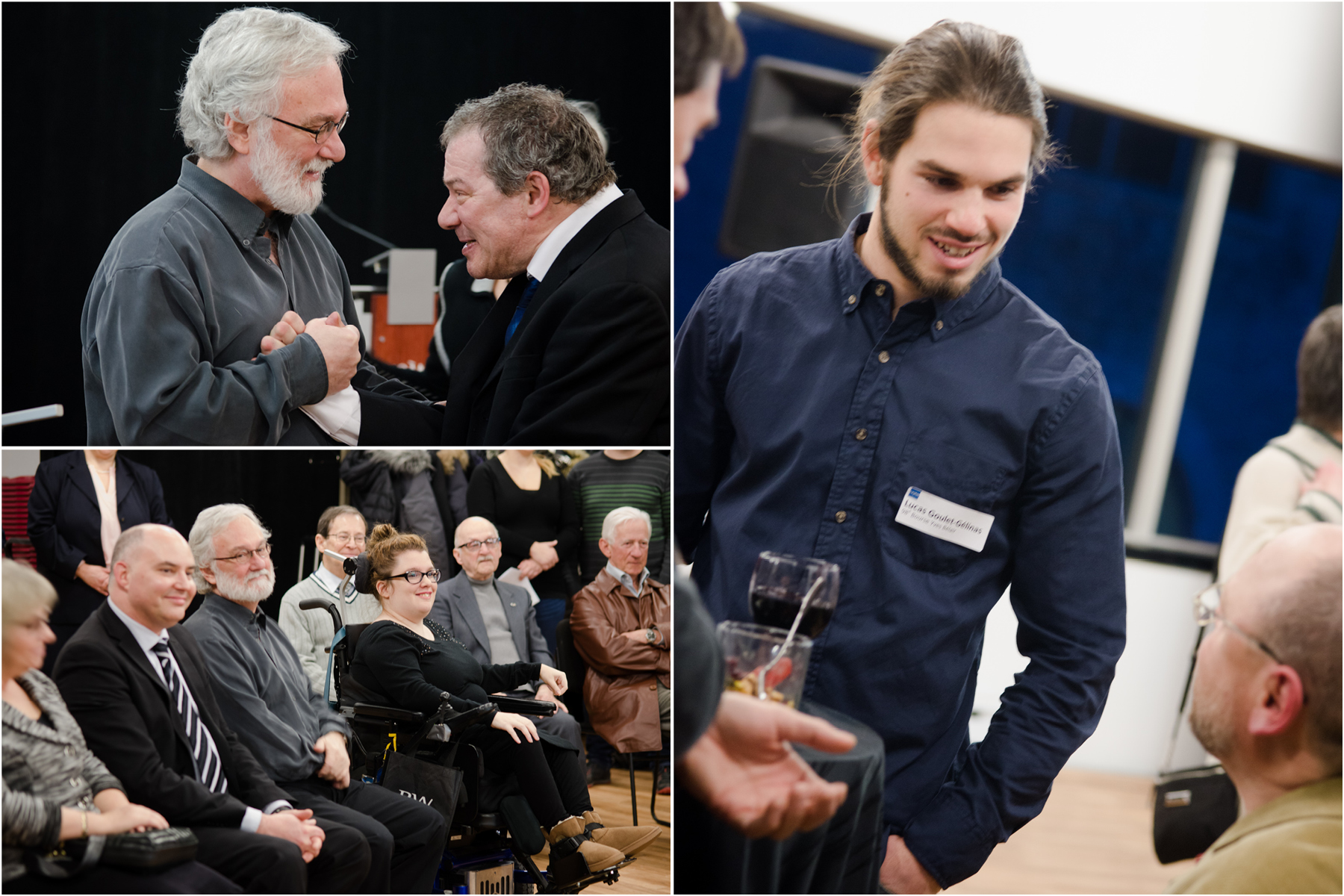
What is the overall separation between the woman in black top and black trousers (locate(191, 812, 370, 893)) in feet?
1.78

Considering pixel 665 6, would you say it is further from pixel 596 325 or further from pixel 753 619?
pixel 753 619

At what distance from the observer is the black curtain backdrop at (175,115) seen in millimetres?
2295

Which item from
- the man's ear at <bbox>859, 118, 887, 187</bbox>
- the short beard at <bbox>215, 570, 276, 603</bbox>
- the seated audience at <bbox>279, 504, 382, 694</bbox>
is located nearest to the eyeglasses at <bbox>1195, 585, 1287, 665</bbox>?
the man's ear at <bbox>859, 118, 887, 187</bbox>

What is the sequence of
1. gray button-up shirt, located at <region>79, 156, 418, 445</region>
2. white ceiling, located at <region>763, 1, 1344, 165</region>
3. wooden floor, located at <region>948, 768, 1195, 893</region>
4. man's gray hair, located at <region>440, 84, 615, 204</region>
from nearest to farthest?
gray button-up shirt, located at <region>79, 156, 418, 445</region> < man's gray hair, located at <region>440, 84, 615, 204</region> < white ceiling, located at <region>763, 1, 1344, 165</region> < wooden floor, located at <region>948, 768, 1195, 893</region>

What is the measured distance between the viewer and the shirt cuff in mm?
2066

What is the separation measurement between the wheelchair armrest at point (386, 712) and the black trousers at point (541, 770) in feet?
0.40

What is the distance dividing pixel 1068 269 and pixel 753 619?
5.29 feet

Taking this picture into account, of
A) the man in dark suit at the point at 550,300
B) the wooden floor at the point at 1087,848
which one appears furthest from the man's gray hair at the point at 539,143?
the wooden floor at the point at 1087,848

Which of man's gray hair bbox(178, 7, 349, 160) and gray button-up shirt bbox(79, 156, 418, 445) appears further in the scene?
man's gray hair bbox(178, 7, 349, 160)

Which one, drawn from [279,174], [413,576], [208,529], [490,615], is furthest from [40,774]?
[279,174]

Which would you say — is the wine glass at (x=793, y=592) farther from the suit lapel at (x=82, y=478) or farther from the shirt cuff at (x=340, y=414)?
the suit lapel at (x=82, y=478)

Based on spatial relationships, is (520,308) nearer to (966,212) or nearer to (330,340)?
(330,340)

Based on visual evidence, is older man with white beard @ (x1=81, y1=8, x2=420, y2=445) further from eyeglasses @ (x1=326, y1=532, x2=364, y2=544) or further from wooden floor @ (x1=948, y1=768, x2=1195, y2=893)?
wooden floor @ (x1=948, y1=768, x2=1195, y2=893)

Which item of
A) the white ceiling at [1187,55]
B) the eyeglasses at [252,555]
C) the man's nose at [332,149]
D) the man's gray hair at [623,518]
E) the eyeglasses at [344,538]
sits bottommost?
the eyeglasses at [252,555]
